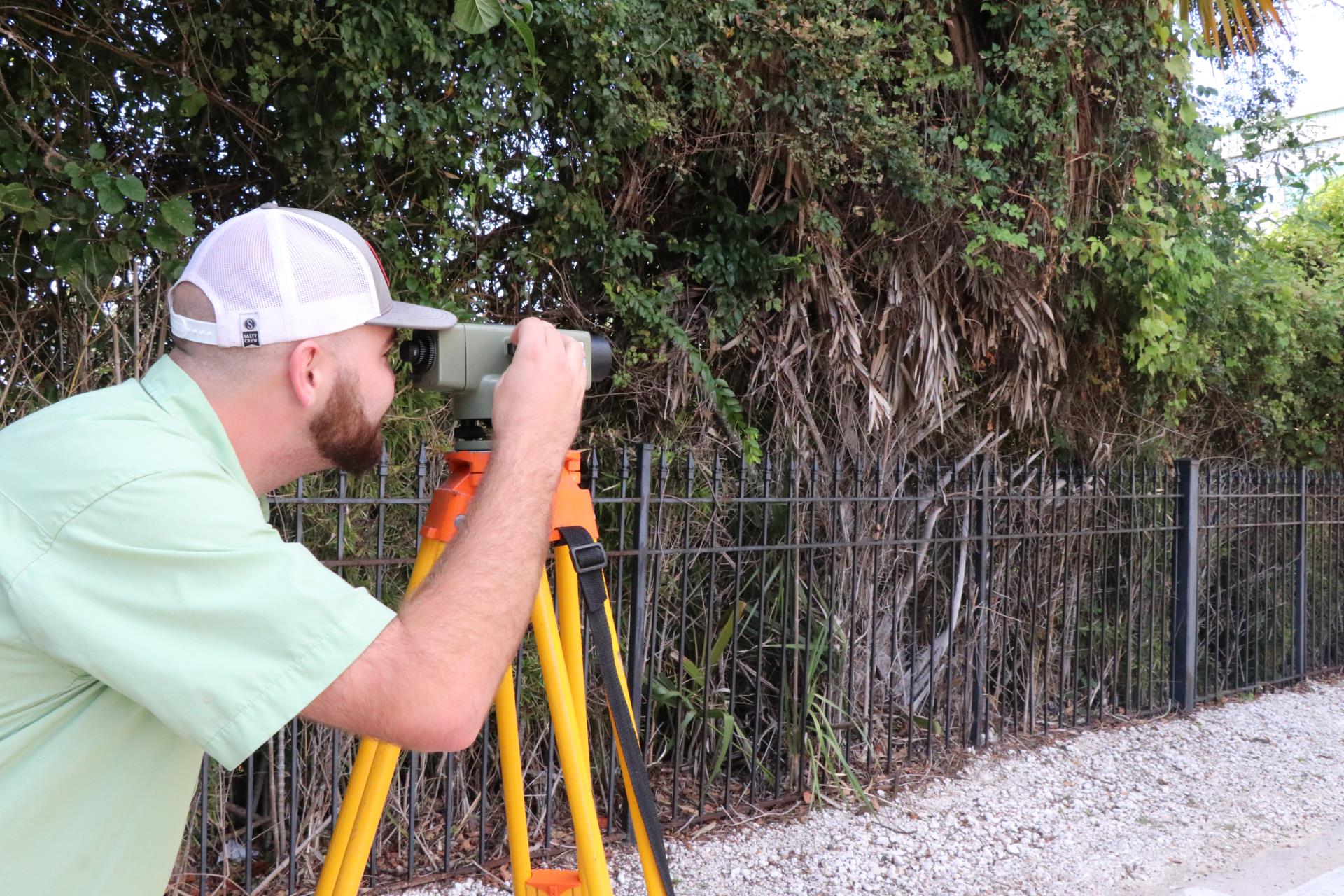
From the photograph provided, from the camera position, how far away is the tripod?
1.71 meters

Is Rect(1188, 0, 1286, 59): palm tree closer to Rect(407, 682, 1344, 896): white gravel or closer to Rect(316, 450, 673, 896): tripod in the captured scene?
Rect(407, 682, 1344, 896): white gravel

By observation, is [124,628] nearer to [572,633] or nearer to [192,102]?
[572,633]

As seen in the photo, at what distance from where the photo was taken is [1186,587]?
20.2 ft

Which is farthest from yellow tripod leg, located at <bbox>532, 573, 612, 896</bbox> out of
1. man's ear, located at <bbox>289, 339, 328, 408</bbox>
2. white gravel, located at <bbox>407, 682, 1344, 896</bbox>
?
white gravel, located at <bbox>407, 682, 1344, 896</bbox>

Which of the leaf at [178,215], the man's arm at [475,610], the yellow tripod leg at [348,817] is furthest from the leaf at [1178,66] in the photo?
the yellow tripod leg at [348,817]

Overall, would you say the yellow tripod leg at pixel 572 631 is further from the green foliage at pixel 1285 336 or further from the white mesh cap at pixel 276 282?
the green foliage at pixel 1285 336

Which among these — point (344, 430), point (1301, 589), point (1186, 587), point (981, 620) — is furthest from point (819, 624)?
point (1301, 589)

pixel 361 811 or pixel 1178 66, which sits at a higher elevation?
pixel 1178 66

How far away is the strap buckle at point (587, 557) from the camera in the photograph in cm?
170

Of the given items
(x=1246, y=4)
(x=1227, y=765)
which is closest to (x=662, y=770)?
(x=1227, y=765)

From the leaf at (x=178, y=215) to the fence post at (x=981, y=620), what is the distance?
3.83 m

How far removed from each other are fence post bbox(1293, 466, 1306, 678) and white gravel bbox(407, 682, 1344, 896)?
Answer: 1.72m

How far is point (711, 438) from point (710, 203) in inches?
44.2

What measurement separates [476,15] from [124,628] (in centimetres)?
A: 231
